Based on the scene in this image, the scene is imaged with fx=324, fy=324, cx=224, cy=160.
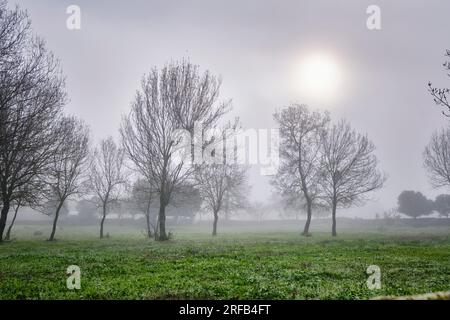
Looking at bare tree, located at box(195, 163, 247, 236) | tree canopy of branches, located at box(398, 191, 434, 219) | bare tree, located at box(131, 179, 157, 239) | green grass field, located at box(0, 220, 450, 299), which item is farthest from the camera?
tree canopy of branches, located at box(398, 191, 434, 219)

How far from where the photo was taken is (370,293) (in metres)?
8.92

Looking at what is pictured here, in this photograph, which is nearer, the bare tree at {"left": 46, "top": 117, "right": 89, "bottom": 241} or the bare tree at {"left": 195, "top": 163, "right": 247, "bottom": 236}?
the bare tree at {"left": 46, "top": 117, "right": 89, "bottom": 241}

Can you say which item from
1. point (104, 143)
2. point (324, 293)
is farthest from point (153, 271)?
point (104, 143)

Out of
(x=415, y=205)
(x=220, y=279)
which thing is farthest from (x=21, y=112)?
(x=415, y=205)

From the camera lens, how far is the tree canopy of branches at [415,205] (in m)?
98.5

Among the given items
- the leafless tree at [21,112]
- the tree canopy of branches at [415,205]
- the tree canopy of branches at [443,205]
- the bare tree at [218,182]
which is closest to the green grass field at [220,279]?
the leafless tree at [21,112]

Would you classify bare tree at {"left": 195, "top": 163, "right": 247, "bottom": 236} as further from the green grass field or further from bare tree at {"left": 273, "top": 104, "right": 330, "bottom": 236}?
the green grass field

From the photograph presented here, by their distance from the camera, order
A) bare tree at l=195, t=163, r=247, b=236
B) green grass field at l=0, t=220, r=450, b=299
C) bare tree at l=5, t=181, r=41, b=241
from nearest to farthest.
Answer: green grass field at l=0, t=220, r=450, b=299 → bare tree at l=5, t=181, r=41, b=241 → bare tree at l=195, t=163, r=247, b=236

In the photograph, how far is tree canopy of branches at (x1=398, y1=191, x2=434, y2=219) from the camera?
98.5m

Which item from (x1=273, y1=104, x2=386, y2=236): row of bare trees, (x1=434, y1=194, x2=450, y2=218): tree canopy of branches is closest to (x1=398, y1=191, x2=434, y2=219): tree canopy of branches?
(x1=434, y1=194, x2=450, y2=218): tree canopy of branches

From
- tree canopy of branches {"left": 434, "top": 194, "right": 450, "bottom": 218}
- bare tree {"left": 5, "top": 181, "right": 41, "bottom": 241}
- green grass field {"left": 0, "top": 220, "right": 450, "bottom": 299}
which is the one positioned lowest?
tree canopy of branches {"left": 434, "top": 194, "right": 450, "bottom": 218}

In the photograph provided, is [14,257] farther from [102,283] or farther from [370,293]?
[370,293]

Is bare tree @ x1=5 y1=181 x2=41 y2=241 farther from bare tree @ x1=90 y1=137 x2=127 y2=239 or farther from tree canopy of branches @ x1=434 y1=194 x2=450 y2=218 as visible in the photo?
tree canopy of branches @ x1=434 y1=194 x2=450 y2=218

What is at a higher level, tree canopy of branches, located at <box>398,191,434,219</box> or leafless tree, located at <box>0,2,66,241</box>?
leafless tree, located at <box>0,2,66,241</box>
